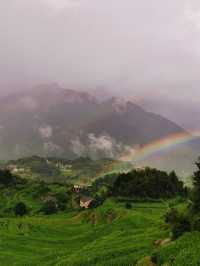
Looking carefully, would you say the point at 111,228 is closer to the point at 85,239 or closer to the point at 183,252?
the point at 85,239

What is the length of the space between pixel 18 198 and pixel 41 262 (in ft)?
348

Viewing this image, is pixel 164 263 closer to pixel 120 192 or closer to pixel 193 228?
pixel 193 228

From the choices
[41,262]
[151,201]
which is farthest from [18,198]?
[41,262]

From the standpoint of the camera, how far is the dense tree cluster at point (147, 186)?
125 metres

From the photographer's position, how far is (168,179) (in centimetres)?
13662

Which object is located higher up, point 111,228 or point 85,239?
point 111,228

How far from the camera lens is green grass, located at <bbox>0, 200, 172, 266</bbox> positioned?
43562 mm

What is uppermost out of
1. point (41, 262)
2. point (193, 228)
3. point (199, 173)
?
point (199, 173)

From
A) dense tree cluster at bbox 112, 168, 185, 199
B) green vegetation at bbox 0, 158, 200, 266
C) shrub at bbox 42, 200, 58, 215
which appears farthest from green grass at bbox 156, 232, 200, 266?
shrub at bbox 42, 200, 58, 215

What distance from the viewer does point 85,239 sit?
74688 millimetres

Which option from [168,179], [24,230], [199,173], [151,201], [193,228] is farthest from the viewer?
[168,179]

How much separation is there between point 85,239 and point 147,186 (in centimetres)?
5248

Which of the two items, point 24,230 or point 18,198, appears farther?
point 18,198

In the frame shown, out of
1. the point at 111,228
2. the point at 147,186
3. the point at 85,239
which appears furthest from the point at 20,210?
Result: the point at 111,228
